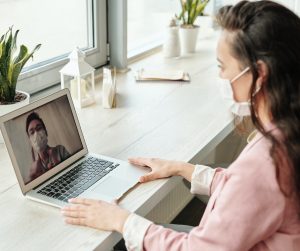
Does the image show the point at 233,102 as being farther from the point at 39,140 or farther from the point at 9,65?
the point at 9,65

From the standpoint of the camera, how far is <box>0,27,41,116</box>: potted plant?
1.51m

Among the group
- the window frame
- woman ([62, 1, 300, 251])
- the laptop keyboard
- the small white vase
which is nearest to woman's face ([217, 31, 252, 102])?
woman ([62, 1, 300, 251])

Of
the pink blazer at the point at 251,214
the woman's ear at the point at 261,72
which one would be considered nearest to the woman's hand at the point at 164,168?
the pink blazer at the point at 251,214

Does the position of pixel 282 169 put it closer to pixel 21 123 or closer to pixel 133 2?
pixel 21 123

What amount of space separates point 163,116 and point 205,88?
15.6 inches

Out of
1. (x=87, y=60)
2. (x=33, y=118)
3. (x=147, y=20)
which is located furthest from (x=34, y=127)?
(x=147, y=20)

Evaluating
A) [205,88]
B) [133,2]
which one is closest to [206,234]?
[205,88]

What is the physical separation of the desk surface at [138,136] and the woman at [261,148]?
220mm

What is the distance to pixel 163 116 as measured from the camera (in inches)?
70.9

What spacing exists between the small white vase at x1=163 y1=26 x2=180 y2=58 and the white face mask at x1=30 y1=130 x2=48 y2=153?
4.32ft

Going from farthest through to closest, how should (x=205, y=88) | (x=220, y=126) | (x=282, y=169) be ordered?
(x=205, y=88)
(x=220, y=126)
(x=282, y=169)

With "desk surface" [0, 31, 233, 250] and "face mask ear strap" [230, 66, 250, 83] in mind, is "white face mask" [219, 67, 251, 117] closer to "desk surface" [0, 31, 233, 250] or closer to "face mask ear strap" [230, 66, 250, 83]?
"face mask ear strap" [230, 66, 250, 83]

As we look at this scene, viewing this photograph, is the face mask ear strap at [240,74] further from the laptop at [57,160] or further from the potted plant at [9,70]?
the potted plant at [9,70]

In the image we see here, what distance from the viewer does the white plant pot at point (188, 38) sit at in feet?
8.44
